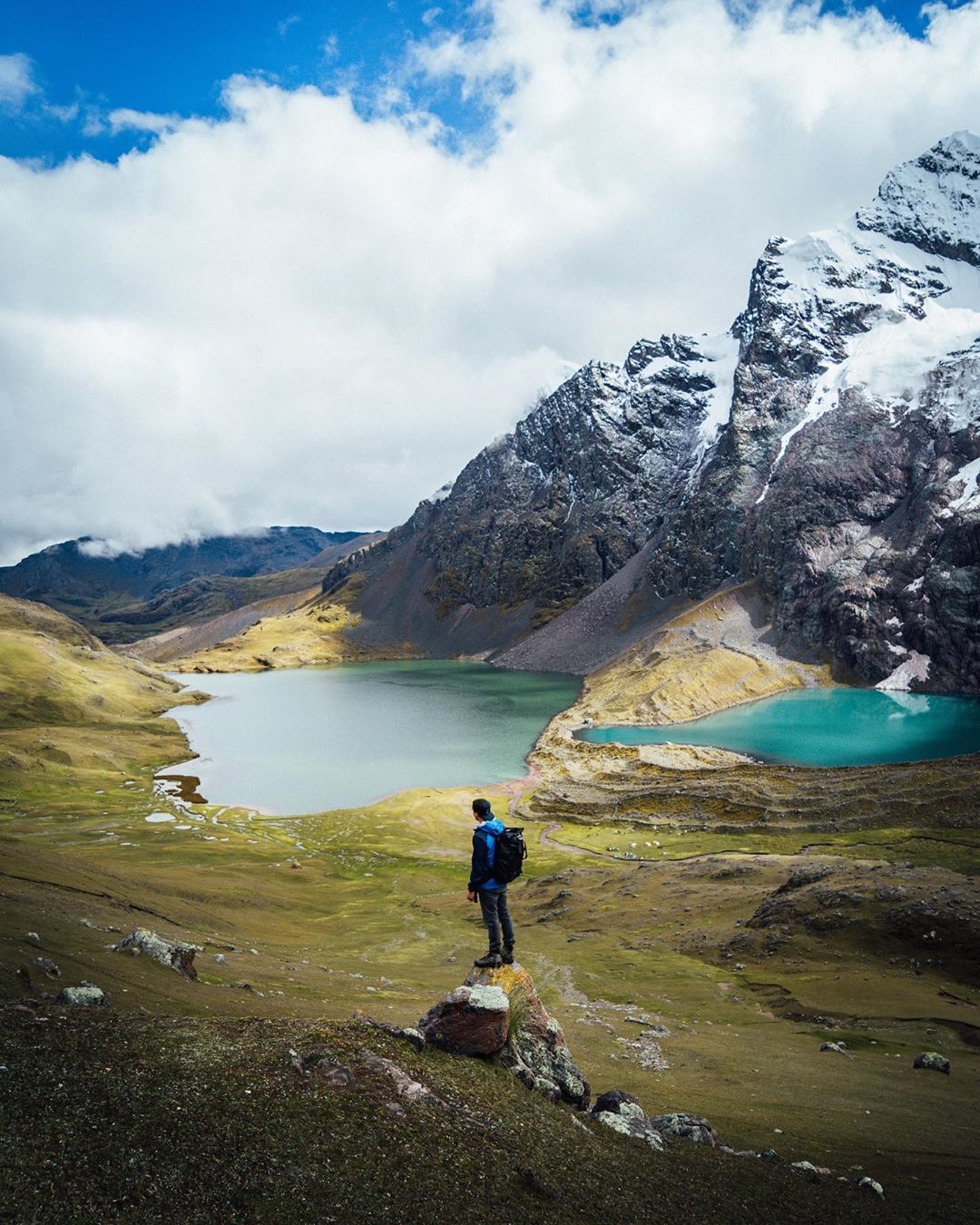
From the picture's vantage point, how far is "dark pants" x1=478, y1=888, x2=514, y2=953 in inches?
623

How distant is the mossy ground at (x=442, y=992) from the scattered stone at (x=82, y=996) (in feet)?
1.19

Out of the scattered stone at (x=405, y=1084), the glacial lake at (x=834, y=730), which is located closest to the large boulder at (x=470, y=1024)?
the scattered stone at (x=405, y=1084)

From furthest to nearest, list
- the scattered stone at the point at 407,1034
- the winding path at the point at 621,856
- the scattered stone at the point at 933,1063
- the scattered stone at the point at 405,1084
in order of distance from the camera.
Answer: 1. the winding path at the point at 621,856
2. the scattered stone at the point at 933,1063
3. the scattered stone at the point at 407,1034
4. the scattered stone at the point at 405,1084

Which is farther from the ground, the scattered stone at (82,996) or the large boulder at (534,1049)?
the scattered stone at (82,996)

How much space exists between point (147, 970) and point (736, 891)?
36772 mm

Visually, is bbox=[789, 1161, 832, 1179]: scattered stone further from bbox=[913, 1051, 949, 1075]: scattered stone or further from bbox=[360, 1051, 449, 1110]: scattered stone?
bbox=[913, 1051, 949, 1075]: scattered stone

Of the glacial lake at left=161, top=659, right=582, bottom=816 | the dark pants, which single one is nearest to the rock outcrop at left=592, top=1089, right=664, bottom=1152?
the dark pants

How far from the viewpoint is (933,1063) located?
20.4 meters

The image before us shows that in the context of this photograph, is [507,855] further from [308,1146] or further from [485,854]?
[308,1146]

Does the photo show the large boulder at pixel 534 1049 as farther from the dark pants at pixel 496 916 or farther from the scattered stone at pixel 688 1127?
the scattered stone at pixel 688 1127

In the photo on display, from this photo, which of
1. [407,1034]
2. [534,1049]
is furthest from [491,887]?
[407,1034]

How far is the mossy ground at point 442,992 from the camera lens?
8977mm

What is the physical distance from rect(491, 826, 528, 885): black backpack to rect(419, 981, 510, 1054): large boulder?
94.1 inches

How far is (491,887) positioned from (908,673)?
201 m
